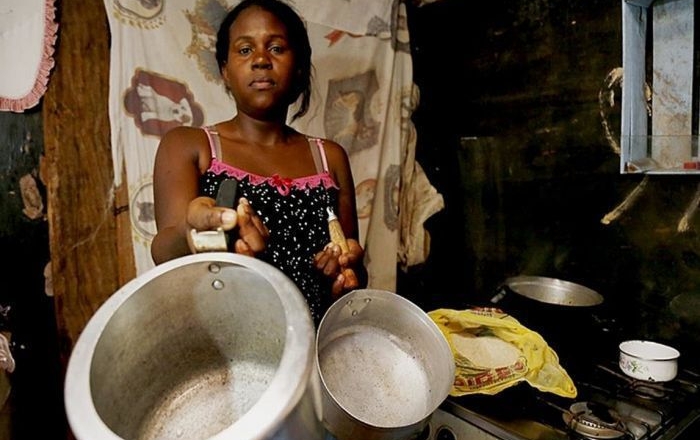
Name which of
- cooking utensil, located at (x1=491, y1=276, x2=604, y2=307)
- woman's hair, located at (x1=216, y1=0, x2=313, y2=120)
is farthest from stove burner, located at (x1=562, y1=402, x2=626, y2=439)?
woman's hair, located at (x1=216, y1=0, x2=313, y2=120)

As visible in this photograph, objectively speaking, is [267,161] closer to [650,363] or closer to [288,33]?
[288,33]

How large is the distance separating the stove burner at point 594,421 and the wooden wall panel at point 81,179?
120cm

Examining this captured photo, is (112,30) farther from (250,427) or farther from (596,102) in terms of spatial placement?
(596,102)

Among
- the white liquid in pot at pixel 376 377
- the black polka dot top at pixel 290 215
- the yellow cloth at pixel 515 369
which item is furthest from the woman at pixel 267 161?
the yellow cloth at pixel 515 369

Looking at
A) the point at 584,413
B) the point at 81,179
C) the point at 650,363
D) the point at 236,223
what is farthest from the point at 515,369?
the point at 81,179

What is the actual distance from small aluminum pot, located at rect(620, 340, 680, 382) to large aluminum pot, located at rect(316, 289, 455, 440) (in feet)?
2.75

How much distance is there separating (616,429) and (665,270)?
2.07ft

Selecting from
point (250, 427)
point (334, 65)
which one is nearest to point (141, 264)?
point (334, 65)

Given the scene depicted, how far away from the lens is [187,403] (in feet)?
2.25

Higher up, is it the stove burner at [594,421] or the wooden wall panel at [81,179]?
the wooden wall panel at [81,179]

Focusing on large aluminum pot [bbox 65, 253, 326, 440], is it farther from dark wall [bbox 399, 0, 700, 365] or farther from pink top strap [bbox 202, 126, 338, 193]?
dark wall [bbox 399, 0, 700, 365]

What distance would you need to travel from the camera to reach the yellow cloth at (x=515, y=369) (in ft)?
3.92

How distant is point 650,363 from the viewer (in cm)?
130

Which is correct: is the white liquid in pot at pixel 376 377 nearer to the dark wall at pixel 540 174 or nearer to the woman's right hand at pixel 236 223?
the woman's right hand at pixel 236 223
